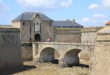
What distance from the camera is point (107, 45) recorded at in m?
19.0

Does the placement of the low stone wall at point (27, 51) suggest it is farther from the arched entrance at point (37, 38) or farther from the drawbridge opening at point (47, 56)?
the arched entrance at point (37, 38)

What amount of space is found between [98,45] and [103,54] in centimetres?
82

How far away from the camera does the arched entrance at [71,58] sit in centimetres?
3646

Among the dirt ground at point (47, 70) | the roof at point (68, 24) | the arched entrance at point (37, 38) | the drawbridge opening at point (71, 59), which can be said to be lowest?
the dirt ground at point (47, 70)

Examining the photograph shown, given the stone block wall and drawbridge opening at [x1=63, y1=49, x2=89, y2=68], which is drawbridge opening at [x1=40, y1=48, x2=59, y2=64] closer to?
drawbridge opening at [x1=63, y1=49, x2=89, y2=68]

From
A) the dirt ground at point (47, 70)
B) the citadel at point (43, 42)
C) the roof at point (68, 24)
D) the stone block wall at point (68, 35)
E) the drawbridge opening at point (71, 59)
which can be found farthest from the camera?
the roof at point (68, 24)

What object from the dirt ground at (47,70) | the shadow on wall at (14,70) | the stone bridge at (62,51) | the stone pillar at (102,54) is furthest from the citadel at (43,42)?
the stone pillar at (102,54)

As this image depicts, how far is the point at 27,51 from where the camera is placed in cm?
4053

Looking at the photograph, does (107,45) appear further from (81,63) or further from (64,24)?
(64,24)

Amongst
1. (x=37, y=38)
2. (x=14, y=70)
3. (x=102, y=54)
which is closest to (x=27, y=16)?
(x=37, y=38)

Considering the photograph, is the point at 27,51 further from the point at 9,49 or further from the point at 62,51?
the point at 9,49

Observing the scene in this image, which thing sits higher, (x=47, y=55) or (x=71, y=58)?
(x=47, y=55)

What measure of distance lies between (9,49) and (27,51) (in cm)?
789

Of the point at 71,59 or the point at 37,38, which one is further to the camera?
the point at 37,38
